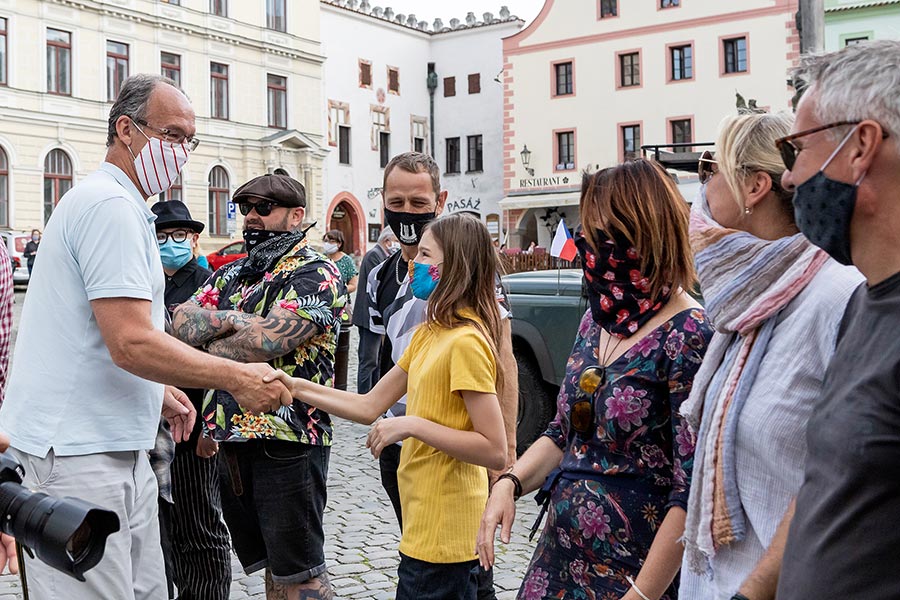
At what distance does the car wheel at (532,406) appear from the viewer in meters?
8.63

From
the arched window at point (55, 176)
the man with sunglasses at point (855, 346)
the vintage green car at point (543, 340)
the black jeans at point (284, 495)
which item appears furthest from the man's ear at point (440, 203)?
the arched window at point (55, 176)

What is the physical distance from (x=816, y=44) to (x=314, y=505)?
732 centimetres

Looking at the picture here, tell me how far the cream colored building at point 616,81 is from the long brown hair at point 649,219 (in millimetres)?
34700

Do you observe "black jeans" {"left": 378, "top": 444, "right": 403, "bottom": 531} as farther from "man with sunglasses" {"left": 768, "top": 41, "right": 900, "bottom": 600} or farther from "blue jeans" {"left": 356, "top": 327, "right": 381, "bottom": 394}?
"man with sunglasses" {"left": 768, "top": 41, "right": 900, "bottom": 600}

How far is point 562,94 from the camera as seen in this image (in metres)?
40.6

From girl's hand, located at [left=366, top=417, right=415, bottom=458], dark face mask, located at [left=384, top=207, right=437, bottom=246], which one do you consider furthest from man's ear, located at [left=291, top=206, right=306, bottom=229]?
girl's hand, located at [left=366, top=417, right=415, bottom=458]

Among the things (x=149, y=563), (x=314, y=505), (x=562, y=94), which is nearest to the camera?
(x=149, y=563)

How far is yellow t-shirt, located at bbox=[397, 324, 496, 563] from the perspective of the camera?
137 inches

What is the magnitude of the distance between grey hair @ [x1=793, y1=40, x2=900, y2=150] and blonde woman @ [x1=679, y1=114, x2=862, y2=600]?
45 cm

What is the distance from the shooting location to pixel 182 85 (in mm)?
36875

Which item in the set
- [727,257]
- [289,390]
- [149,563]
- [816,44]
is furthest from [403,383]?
[816,44]

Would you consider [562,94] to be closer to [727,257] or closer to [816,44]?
[816,44]

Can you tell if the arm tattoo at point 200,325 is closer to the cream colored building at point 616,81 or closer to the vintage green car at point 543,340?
the vintage green car at point 543,340

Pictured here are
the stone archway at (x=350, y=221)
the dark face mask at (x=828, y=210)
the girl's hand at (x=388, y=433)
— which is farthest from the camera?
the stone archway at (x=350, y=221)
